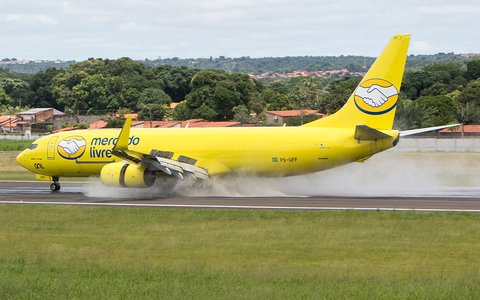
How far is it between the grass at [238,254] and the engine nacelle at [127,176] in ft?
13.7

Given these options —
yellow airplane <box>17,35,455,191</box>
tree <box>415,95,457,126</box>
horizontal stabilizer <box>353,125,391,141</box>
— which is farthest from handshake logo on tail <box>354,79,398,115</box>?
tree <box>415,95,457,126</box>

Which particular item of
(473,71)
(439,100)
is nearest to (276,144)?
(439,100)

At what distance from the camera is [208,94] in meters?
98.9

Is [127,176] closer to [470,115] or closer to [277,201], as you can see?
[277,201]

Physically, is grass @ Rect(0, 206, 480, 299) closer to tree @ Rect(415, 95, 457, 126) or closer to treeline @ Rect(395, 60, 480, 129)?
treeline @ Rect(395, 60, 480, 129)

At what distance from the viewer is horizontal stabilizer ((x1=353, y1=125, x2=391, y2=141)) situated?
2347 centimetres

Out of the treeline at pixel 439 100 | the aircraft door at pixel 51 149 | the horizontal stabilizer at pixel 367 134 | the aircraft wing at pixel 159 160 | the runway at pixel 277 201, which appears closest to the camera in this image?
the runway at pixel 277 201

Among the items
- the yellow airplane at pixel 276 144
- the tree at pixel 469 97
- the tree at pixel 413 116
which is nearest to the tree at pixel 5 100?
the tree at pixel 413 116

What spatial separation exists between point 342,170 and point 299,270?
58.1 feet

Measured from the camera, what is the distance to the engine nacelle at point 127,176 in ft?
83.7

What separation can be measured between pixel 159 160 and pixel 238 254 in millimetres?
12251

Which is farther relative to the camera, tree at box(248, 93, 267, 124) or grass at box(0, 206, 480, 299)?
tree at box(248, 93, 267, 124)

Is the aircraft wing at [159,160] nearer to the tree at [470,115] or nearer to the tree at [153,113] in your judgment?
the tree at [470,115]

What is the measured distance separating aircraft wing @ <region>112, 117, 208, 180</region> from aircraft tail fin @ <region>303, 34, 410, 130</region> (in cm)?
795
